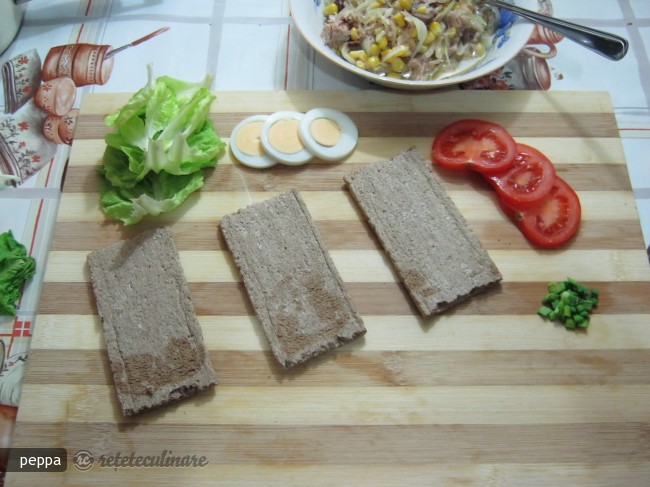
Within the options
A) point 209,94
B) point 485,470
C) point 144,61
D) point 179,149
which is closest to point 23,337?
point 179,149

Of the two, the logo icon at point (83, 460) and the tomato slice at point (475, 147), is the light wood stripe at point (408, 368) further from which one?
the tomato slice at point (475, 147)

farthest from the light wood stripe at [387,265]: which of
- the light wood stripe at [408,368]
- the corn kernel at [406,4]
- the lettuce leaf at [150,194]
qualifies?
the corn kernel at [406,4]

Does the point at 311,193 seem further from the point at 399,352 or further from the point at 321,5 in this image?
the point at 321,5

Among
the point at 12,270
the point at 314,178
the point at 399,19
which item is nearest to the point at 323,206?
the point at 314,178

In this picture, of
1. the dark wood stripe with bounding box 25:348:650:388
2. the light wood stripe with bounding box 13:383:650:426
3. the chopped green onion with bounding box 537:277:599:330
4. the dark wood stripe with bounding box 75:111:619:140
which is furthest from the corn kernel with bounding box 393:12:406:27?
the light wood stripe with bounding box 13:383:650:426

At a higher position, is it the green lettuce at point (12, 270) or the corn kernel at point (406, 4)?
the corn kernel at point (406, 4)

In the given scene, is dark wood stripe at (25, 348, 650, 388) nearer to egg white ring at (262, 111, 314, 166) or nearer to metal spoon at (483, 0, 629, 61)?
egg white ring at (262, 111, 314, 166)
